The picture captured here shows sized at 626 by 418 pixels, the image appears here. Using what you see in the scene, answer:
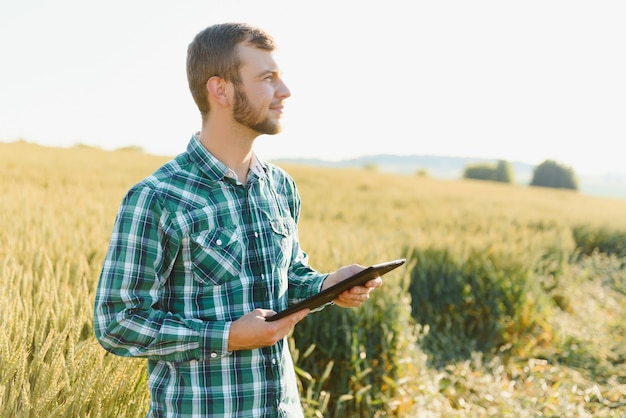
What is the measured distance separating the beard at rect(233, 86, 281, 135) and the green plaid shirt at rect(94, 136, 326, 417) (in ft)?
0.47

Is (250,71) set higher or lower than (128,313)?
higher

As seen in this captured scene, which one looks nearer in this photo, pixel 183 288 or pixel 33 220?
pixel 183 288

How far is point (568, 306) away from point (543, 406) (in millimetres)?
3081

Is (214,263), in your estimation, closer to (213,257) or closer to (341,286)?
(213,257)

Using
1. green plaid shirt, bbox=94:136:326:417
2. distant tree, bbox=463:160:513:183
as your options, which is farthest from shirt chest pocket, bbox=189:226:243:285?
distant tree, bbox=463:160:513:183

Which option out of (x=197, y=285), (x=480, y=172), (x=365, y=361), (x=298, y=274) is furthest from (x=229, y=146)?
(x=480, y=172)

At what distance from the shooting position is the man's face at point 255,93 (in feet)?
6.08

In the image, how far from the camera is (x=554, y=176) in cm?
6569

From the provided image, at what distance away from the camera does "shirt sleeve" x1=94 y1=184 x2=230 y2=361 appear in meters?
1.66

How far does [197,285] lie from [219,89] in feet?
1.92

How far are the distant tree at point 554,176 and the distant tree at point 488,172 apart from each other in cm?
747

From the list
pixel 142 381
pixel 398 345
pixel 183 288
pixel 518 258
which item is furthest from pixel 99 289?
pixel 518 258

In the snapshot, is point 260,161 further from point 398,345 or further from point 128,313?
point 398,345

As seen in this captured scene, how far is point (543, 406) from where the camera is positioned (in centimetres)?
464
